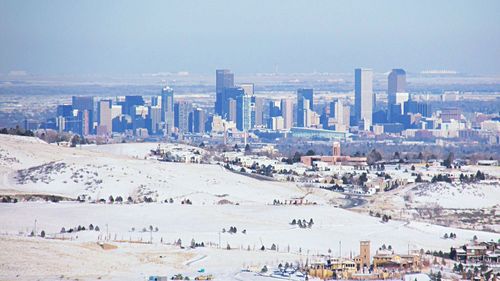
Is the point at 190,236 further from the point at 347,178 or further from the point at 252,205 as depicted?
the point at 347,178

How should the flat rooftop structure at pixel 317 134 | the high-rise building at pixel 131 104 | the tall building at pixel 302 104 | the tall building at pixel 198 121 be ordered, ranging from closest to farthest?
the flat rooftop structure at pixel 317 134 < the tall building at pixel 198 121 < the high-rise building at pixel 131 104 < the tall building at pixel 302 104

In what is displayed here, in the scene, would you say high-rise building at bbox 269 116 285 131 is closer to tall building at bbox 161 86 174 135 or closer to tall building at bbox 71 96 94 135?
tall building at bbox 161 86 174 135

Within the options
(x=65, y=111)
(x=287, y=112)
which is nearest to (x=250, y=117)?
(x=287, y=112)

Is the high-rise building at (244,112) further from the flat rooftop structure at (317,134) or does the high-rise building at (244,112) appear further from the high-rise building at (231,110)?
the flat rooftop structure at (317,134)

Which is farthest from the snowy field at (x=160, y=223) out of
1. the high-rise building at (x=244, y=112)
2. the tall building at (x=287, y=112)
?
the tall building at (x=287, y=112)

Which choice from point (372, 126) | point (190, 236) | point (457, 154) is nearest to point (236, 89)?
point (372, 126)

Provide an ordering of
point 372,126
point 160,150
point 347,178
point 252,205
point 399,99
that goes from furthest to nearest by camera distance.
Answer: point 399,99
point 372,126
point 160,150
point 347,178
point 252,205
